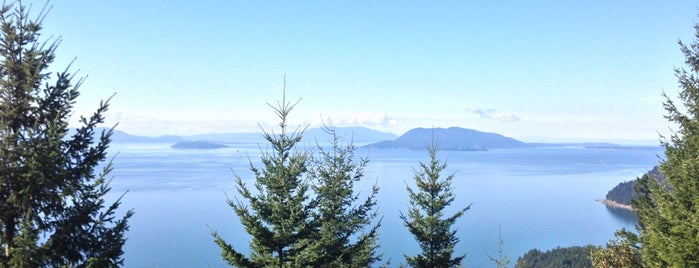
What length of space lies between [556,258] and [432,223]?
6279 cm

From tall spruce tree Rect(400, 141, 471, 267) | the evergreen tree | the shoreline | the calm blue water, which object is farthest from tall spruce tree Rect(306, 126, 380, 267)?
the shoreline

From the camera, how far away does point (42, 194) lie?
235 inches

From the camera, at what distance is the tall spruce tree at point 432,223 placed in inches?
491

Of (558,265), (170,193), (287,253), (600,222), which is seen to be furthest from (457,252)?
(170,193)

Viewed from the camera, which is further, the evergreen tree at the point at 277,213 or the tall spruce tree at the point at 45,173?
the evergreen tree at the point at 277,213

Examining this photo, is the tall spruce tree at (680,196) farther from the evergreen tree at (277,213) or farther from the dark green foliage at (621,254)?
the evergreen tree at (277,213)

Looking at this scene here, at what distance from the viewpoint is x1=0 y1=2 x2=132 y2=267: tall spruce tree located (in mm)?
5684

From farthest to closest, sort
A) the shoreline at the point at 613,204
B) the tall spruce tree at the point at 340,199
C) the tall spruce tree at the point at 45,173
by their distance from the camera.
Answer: the shoreline at the point at 613,204 < the tall spruce tree at the point at 340,199 < the tall spruce tree at the point at 45,173

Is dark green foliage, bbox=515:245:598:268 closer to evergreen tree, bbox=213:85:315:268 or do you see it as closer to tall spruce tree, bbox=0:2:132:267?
evergreen tree, bbox=213:85:315:268

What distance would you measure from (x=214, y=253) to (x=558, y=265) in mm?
48339

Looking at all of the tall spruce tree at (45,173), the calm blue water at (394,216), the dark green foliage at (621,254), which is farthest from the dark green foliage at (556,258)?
the tall spruce tree at (45,173)

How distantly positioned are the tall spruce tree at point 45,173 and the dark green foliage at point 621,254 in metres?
14.0

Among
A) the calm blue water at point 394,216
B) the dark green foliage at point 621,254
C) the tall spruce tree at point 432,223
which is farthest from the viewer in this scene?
the calm blue water at point 394,216

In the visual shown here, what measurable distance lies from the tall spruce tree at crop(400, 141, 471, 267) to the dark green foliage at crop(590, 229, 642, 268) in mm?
4988
